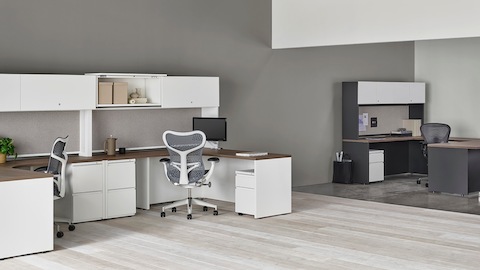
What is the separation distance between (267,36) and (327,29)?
1.10 metres

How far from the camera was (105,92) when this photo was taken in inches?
313

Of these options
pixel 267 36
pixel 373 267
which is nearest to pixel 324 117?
pixel 267 36

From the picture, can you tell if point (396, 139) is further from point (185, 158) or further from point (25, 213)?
point (25, 213)

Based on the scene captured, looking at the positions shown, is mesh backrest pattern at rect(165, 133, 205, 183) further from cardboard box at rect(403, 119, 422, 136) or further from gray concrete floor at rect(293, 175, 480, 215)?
cardboard box at rect(403, 119, 422, 136)

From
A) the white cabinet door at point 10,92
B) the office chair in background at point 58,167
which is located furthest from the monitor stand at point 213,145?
the white cabinet door at point 10,92

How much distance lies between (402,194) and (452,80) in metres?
2.96

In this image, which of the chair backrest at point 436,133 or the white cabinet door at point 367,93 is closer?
the chair backrest at point 436,133

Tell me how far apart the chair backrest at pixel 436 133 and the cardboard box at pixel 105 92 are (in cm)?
465

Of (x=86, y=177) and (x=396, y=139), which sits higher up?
(x=396, y=139)

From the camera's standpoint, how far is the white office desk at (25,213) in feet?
19.6

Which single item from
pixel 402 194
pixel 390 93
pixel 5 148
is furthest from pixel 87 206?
pixel 390 93

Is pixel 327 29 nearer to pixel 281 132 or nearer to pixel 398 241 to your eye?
pixel 281 132

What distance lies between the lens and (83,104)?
7.74 meters

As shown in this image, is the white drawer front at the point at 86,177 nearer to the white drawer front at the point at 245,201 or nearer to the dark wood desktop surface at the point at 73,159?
the dark wood desktop surface at the point at 73,159
